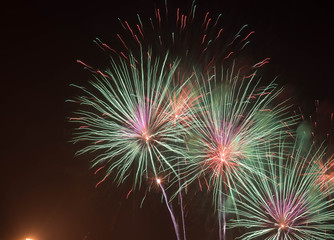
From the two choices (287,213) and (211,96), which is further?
(287,213)

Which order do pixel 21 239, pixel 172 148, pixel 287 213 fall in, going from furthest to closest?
pixel 21 239 < pixel 287 213 < pixel 172 148

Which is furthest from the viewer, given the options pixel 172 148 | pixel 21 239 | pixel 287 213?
pixel 21 239

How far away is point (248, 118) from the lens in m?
10.0

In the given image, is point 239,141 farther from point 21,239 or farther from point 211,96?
point 21,239

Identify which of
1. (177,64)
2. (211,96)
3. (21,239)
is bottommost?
(21,239)

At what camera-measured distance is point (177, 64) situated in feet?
33.0

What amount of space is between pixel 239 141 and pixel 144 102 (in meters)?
3.22

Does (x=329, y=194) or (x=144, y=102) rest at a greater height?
(x=144, y=102)

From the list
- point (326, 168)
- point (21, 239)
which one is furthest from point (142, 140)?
point (21, 239)

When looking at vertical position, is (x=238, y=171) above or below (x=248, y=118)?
below

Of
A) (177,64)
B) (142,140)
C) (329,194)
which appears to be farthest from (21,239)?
(329,194)

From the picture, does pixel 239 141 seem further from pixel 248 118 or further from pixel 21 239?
pixel 21 239

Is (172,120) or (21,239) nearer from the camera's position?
(172,120)

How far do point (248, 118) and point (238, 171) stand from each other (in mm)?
1701
